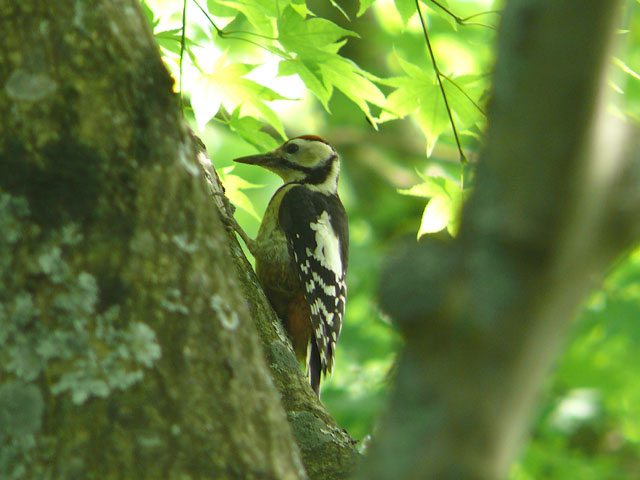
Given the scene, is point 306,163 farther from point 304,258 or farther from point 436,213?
point 436,213

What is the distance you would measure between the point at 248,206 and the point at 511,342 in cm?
265

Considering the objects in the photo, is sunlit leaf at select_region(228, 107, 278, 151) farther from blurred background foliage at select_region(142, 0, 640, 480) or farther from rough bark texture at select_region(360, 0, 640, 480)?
rough bark texture at select_region(360, 0, 640, 480)

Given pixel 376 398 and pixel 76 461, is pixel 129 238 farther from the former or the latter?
pixel 376 398

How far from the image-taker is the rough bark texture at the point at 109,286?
4.41 feet

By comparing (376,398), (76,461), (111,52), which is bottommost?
(376,398)

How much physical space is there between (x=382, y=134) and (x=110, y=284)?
7110 millimetres

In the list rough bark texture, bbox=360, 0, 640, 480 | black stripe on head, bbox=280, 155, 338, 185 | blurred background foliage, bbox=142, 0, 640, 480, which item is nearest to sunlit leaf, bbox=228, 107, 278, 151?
blurred background foliage, bbox=142, 0, 640, 480

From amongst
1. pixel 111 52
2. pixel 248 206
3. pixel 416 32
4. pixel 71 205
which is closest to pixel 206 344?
pixel 71 205

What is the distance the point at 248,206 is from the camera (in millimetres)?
3510

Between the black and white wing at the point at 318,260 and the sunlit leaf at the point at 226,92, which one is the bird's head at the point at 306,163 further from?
the sunlit leaf at the point at 226,92

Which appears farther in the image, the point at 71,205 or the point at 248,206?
the point at 248,206

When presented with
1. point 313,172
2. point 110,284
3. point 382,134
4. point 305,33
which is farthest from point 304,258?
point 382,134

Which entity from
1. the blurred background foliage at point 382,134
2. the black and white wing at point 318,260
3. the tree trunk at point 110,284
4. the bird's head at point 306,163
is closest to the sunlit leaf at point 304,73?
the blurred background foliage at point 382,134

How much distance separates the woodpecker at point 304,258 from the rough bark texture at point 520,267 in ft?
9.87
